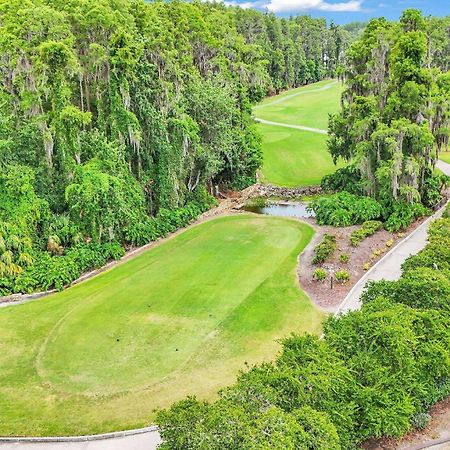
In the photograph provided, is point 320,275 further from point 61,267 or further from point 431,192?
point 431,192

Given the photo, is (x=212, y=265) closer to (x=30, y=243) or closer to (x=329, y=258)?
(x=329, y=258)

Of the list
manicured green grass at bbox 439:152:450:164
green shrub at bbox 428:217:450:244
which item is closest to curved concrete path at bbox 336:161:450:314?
green shrub at bbox 428:217:450:244

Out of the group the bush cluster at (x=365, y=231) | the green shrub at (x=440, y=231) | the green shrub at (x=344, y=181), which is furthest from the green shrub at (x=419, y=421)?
the green shrub at (x=344, y=181)

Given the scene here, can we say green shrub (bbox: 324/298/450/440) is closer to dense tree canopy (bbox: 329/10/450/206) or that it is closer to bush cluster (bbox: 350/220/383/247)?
bush cluster (bbox: 350/220/383/247)

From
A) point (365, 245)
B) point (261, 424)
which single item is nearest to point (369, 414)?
point (261, 424)

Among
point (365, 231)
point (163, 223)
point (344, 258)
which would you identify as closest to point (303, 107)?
point (163, 223)

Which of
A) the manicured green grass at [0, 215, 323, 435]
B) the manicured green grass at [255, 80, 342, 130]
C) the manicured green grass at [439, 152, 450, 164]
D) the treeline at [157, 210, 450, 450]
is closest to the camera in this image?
the treeline at [157, 210, 450, 450]
